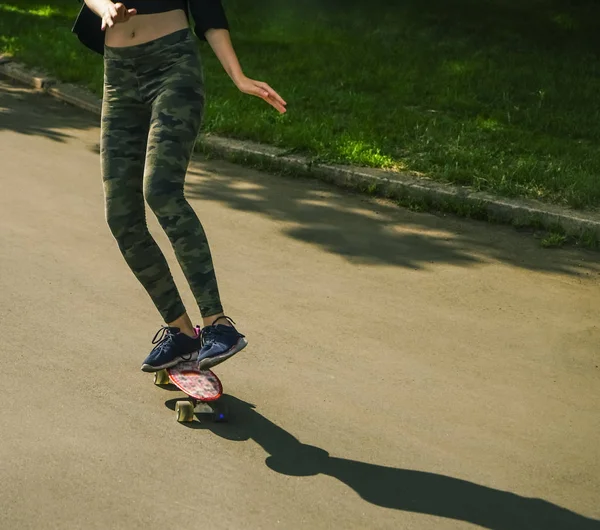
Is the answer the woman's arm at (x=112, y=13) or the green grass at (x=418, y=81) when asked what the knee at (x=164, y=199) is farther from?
the green grass at (x=418, y=81)

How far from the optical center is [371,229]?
7.24m

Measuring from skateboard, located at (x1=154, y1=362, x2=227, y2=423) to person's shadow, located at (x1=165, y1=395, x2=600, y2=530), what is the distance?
11 cm

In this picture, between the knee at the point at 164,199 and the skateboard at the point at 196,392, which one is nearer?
the knee at the point at 164,199

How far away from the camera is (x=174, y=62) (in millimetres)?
4316

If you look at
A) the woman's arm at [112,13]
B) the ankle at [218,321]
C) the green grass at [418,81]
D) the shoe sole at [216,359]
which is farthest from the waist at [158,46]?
the green grass at [418,81]

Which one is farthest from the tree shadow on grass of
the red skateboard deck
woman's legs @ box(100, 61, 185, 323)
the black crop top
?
the black crop top

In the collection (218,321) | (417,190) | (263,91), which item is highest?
(263,91)

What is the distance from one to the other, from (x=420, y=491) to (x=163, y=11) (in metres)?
1.95

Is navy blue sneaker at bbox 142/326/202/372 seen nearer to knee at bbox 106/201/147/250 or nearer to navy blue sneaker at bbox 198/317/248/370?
navy blue sneaker at bbox 198/317/248/370

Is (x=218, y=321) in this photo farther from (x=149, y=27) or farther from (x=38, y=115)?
(x=38, y=115)

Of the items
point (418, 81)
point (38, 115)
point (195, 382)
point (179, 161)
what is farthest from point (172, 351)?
point (418, 81)

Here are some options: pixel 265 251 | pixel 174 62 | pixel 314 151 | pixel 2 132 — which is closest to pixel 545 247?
pixel 265 251

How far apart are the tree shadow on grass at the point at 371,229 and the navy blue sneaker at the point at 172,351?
2150mm

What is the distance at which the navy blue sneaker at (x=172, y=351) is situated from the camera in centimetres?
454
